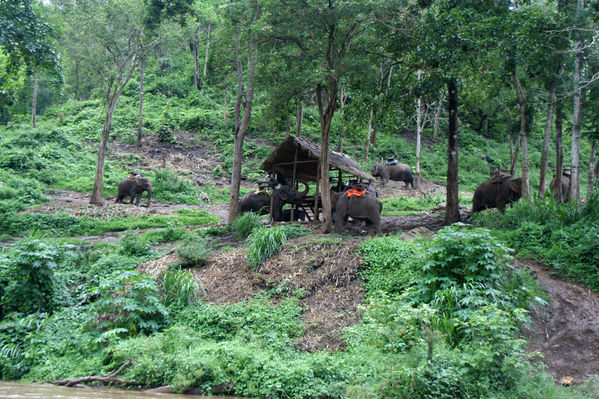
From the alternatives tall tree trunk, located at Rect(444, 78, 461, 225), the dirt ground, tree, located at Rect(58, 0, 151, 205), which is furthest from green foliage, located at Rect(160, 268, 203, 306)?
tree, located at Rect(58, 0, 151, 205)

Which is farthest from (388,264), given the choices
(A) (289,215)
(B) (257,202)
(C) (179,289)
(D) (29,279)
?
(B) (257,202)

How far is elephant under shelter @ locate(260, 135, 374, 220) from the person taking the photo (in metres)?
16.3

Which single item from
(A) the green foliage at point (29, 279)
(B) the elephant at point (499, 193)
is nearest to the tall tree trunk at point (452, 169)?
(B) the elephant at point (499, 193)

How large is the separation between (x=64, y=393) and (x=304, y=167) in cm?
1336

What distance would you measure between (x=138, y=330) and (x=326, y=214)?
646 centimetres

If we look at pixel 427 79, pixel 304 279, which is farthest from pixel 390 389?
pixel 427 79

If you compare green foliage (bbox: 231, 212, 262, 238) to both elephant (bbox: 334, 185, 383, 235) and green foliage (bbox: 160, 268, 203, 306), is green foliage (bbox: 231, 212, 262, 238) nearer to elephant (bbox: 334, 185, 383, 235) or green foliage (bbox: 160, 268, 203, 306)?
elephant (bbox: 334, 185, 383, 235)

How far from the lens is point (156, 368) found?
693 centimetres

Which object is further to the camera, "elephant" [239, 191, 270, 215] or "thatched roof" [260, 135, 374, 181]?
"elephant" [239, 191, 270, 215]

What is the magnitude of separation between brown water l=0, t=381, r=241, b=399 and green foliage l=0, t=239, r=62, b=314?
3.22m

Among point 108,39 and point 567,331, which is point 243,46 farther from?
point 567,331

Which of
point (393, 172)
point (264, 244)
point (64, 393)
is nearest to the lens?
point (64, 393)

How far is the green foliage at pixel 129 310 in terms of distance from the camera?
872 cm

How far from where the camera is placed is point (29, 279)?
32.8ft
